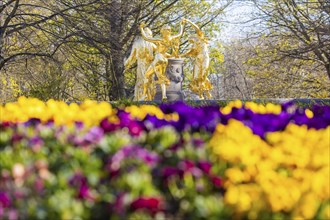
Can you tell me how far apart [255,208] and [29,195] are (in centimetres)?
84

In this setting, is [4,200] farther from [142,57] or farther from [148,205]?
[142,57]

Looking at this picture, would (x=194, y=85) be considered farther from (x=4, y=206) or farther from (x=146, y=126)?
(x=4, y=206)

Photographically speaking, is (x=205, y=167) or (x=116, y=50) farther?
(x=116, y=50)

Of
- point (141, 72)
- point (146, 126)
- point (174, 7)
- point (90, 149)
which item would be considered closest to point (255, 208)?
point (90, 149)

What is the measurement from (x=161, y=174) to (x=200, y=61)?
13.4 m

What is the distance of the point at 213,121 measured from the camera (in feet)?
12.0

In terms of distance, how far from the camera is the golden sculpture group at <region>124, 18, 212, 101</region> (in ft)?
48.6

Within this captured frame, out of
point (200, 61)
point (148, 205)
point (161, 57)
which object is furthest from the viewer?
point (200, 61)

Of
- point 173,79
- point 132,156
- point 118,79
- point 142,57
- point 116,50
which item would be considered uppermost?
point 116,50

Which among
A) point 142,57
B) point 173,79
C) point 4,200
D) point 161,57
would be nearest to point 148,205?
point 4,200

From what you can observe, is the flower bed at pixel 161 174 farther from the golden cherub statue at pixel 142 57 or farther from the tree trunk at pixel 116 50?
the tree trunk at pixel 116 50

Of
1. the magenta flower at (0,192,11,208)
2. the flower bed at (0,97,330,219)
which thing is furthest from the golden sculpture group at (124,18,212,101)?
the magenta flower at (0,192,11,208)

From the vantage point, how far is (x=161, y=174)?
2.31m

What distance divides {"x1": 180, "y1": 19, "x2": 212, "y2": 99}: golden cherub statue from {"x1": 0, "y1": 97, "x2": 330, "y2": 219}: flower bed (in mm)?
12216
